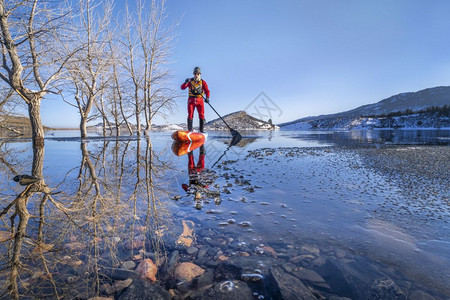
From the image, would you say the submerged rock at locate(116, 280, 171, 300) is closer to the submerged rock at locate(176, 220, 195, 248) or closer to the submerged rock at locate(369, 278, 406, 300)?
the submerged rock at locate(176, 220, 195, 248)

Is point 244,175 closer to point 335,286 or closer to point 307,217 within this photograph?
point 307,217

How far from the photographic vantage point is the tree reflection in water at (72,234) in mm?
1534

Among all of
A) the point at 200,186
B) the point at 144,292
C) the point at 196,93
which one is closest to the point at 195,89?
the point at 196,93

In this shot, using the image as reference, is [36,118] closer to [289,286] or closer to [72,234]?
[72,234]

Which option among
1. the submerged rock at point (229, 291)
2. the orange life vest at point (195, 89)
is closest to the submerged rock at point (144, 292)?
the submerged rock at point (229, 291)

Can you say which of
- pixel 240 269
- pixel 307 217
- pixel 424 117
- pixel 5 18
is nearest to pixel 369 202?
pixel 307 217

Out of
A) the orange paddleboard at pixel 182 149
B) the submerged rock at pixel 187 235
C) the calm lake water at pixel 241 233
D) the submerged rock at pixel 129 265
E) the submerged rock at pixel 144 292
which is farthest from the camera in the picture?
the orange paddleboard at pixel 182 149

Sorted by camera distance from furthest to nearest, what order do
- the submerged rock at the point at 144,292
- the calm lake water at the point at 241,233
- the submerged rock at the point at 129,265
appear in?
the submerged rock at the point at 129,265, the calm lake water at the point at 241,233, the submerged rock at the point at 144,292

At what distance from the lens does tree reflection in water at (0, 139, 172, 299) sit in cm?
153

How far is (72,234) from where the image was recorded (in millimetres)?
2150

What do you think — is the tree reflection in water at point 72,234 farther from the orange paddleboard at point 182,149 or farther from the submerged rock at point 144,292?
the orange paddleboard at point 182,149

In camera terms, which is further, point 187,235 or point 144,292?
point 187,235

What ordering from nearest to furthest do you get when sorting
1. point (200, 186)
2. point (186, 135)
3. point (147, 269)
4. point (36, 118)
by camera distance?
point (147, 269)
point (200, 186)
point (36, 118)
point (186, 135)

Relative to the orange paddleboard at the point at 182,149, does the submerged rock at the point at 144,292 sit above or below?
below
